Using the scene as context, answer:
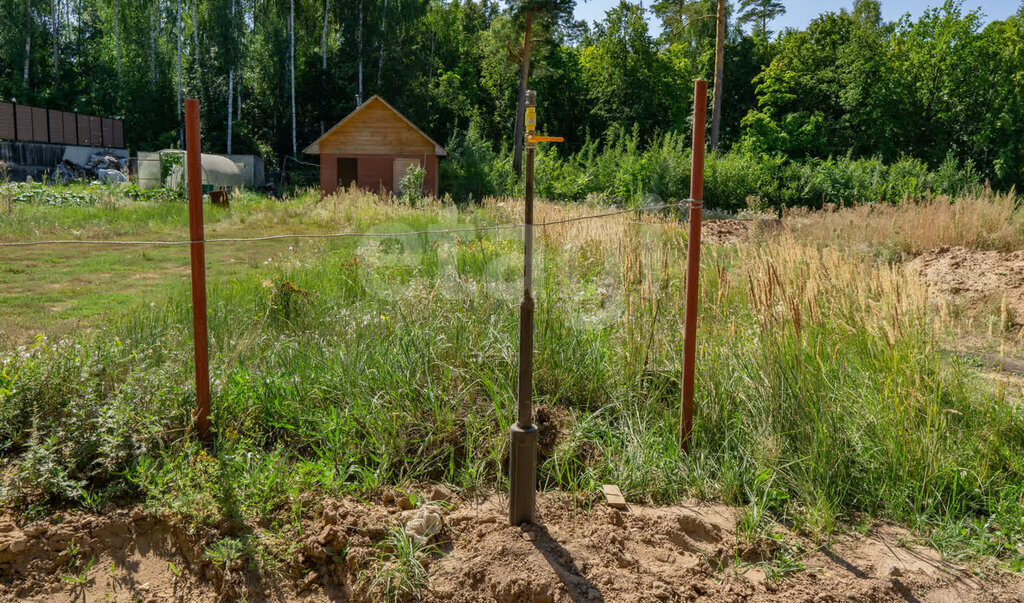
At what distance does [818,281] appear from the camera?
162 inches

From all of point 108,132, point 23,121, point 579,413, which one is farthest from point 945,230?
point 108,132

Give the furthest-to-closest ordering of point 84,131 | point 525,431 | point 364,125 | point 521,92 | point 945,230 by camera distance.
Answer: point 84,131, point 521,92, point 364,125, point 945,230, point 525,431

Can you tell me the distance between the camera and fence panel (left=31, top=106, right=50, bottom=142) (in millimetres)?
31766

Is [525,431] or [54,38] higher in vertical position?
[54,38]

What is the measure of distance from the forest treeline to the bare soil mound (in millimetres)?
20464

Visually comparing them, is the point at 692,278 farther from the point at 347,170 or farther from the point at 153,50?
the point at 153,50

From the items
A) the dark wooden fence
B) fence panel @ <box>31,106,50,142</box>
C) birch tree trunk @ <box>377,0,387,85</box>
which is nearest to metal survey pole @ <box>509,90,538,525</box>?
the dark wooden fence

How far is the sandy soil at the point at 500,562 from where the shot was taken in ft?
8.11

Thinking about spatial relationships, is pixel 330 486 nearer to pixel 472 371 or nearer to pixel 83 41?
pixel 472 371

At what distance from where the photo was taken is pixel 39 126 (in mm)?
32125

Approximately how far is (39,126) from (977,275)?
35631 mm

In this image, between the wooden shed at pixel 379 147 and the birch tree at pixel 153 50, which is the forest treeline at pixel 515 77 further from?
the wooden shed at pixel 379 147

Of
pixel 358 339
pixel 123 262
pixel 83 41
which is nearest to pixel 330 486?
pixel 358 339

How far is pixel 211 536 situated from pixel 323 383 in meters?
1.10
